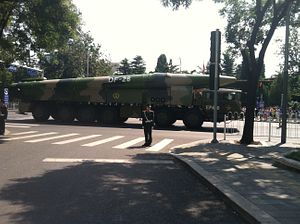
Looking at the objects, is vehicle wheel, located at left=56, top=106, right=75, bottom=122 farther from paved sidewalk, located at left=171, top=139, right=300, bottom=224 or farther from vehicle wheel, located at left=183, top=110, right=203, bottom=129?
paved sidewalk, located at left=171, top=139, right=300, bottom=224

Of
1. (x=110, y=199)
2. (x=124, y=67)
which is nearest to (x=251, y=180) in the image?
(x=110, y=199)

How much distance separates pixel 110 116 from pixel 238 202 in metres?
26.2

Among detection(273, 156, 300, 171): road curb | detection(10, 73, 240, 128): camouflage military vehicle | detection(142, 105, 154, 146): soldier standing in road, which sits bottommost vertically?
detection(273, 156, 300, 171): road curb

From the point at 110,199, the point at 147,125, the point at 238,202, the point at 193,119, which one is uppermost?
the point at 193,119

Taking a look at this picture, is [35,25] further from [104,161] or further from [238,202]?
[238,202]

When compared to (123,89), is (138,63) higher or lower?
higher

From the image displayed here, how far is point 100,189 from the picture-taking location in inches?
363

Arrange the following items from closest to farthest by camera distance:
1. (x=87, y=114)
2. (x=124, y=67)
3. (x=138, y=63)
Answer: (x=87, y=114) → (x=124, y=67) → (x=138, y=63)

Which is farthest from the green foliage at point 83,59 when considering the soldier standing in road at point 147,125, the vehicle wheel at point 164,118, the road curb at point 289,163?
the road curb at point 289,163

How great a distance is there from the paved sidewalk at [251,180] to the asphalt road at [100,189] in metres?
0.26

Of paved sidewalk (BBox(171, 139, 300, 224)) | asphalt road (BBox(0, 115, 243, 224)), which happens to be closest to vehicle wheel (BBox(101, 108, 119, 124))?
paved sidewalk (BBox(171, 139, 300, 224))

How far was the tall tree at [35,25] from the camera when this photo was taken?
21531mm

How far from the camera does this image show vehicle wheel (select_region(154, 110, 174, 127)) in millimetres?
31172

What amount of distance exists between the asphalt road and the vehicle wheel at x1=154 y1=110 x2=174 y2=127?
14765 mm
